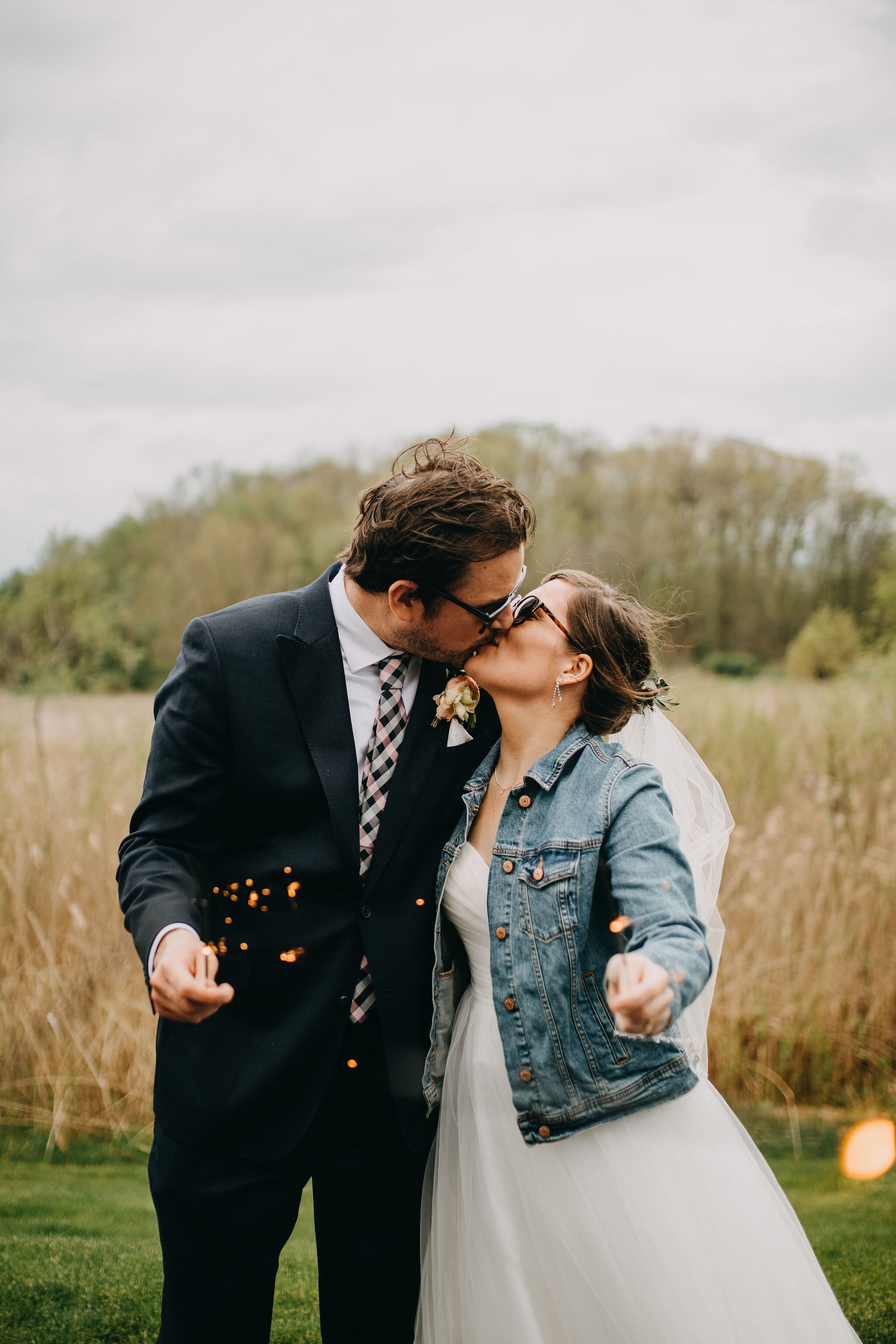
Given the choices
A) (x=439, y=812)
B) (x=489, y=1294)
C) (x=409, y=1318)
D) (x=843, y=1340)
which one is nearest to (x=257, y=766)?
(x=439, y=812)

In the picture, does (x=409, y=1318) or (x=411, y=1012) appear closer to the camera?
(x=411, y=1012)

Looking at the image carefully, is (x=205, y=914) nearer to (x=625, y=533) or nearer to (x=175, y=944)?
(x=175, y=944)

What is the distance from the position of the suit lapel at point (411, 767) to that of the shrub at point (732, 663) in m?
17.0

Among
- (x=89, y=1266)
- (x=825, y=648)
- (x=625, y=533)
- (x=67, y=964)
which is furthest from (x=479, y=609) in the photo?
(x=625, y=533)

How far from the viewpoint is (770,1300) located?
1.90 metres

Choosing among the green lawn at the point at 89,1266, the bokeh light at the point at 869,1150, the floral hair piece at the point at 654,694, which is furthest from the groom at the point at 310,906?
the bokeh light at the point at 869,1150

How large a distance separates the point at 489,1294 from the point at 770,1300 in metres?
0.64

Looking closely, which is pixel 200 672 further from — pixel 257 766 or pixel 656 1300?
pixel 656 1300

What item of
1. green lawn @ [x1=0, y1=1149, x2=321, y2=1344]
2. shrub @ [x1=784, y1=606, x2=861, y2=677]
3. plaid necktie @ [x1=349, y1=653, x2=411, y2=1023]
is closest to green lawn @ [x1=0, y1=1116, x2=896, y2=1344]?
green lawn @ [x1=0, y1=1149, x2=321, y2=1344]

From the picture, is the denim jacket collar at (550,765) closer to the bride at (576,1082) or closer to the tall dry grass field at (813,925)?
the bride at (576,1082)

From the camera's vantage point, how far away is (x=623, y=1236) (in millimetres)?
1952

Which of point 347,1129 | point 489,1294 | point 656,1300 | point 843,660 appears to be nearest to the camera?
point 656,1300

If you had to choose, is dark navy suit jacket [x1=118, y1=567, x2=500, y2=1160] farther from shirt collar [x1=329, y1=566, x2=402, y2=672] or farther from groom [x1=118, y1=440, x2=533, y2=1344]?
shirt collar [x1=329, y1=566, x2=402, y2=672]

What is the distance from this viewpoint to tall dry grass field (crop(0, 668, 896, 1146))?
13.9 ft
